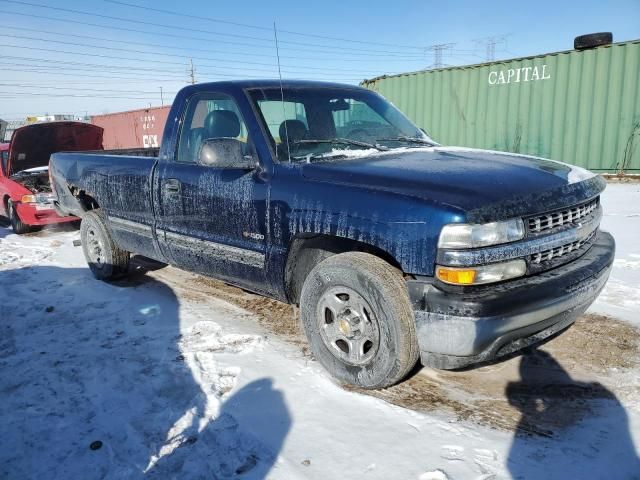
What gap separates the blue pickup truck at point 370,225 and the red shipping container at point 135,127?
16049mm

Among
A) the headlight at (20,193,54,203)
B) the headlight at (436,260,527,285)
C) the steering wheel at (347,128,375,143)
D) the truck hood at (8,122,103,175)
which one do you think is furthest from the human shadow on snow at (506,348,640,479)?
the truck hood at (8,122,103,175)

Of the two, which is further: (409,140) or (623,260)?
(623,260)

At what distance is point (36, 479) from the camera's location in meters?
2.09

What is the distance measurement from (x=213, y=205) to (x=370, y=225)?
1400mm

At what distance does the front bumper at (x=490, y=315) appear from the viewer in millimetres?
2199

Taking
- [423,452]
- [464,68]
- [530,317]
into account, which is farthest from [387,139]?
[464,68]

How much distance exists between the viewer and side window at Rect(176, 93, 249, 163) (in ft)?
11.1

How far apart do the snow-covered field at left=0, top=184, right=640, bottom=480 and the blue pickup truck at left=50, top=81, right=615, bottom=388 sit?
345 mm

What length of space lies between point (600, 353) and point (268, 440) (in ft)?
7.50

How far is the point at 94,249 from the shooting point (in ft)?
16.9

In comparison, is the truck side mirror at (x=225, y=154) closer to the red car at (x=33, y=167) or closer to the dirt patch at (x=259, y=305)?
the dirt patch at (x=259, y=305)

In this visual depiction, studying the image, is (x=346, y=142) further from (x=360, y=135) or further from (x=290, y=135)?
(x=290, y=135)

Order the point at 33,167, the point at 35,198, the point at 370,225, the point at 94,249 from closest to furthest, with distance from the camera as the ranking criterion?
the point at 370,225 < the point at 94,249 < the point at 35,198 < the point at 33,167

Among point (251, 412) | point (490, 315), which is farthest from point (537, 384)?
point (251, 412)
